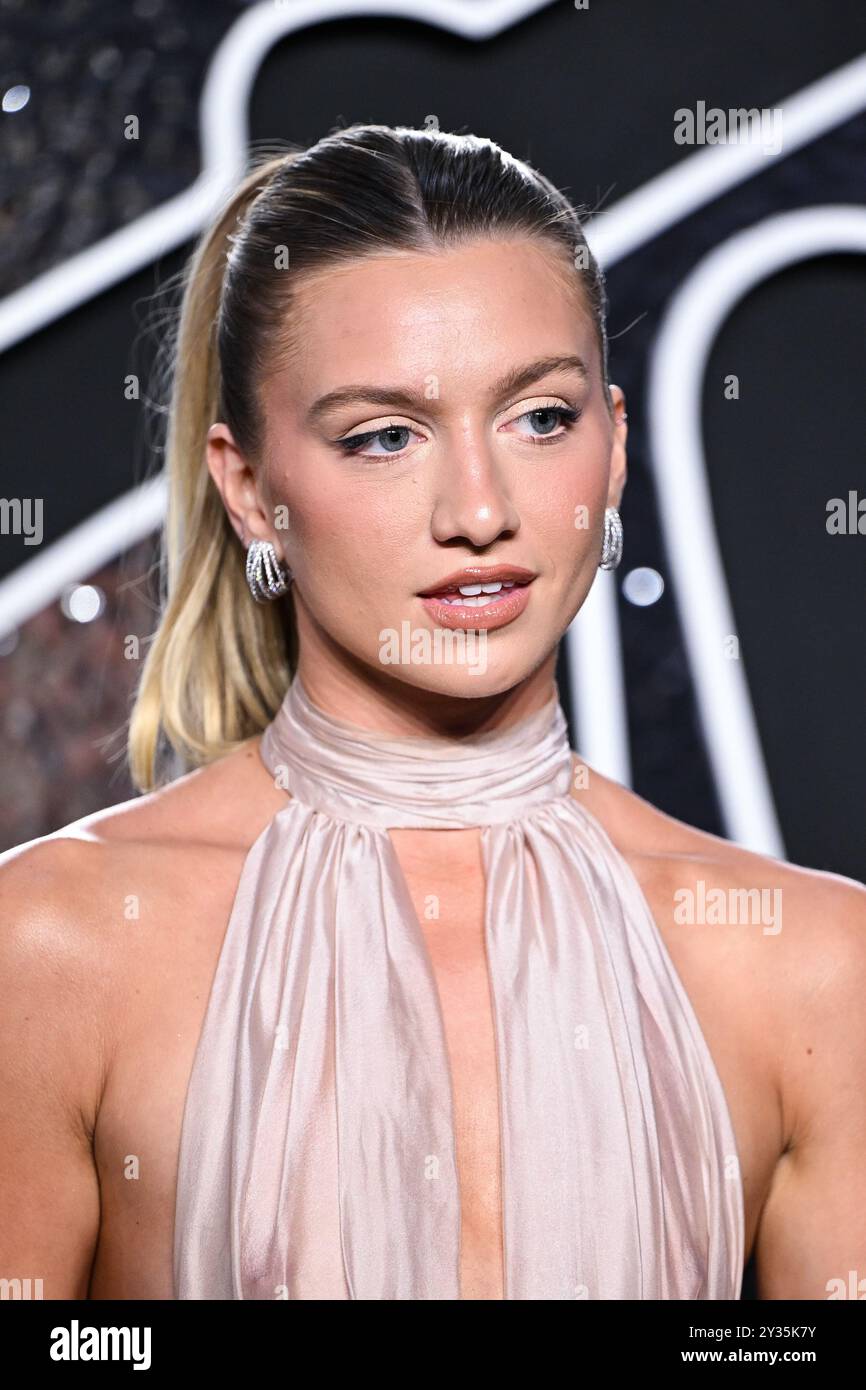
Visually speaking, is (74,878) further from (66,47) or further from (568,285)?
(66,47)

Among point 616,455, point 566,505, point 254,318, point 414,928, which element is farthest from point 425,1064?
point 254,318

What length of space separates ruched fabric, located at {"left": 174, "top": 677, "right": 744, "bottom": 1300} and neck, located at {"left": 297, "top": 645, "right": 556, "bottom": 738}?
0.02m

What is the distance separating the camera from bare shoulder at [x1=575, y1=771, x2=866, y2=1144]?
211 centimetres

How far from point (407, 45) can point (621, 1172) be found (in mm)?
1944

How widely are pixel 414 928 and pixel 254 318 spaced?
2.35 ft

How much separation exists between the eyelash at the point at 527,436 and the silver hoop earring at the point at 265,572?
0.63 feet

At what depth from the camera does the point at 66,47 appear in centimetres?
304

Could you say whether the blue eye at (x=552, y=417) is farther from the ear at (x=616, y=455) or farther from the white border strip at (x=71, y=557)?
the white border strip at (x=71, y=557)

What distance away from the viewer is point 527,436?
1.95 m

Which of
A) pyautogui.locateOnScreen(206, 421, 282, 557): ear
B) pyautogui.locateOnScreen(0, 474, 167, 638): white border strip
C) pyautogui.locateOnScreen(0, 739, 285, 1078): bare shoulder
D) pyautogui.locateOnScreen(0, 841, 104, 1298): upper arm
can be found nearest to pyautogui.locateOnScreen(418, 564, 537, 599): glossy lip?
pyautogui.locateOnScreen(206, 421, 282, 557): ear

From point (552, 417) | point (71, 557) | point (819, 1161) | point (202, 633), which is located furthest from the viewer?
point (71, 557)

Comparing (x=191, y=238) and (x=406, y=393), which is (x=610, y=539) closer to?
(x=406, y=393)

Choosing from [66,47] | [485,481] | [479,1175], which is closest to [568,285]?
[485,481]
